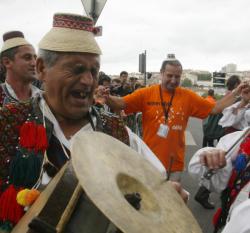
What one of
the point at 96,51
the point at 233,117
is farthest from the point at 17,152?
the point at 233,117

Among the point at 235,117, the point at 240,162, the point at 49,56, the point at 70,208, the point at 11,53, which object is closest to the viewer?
the point at 70,208

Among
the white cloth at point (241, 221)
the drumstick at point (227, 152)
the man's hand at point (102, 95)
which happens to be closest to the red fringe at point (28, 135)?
the white cloth at point (241, 221)

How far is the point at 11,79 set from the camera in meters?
3.99

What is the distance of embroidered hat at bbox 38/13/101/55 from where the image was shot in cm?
190

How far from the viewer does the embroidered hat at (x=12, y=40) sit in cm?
398

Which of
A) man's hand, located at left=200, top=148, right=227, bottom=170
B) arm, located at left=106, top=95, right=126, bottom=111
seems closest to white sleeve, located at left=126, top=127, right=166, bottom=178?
man's hand, located at left=200, top=148, right=227, bottom=170

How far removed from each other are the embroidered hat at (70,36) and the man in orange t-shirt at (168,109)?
2.44m

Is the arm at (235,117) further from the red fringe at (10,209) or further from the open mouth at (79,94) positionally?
the red fringe at (10,209)

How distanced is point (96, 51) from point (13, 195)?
0.74m

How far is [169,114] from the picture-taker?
4.55 m

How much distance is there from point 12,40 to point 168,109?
5.74 ft

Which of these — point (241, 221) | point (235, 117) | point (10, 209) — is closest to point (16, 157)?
point (10, 209)

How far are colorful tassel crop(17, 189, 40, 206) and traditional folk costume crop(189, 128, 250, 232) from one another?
1.05 metres

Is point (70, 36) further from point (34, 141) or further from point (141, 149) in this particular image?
point (141, 149)
